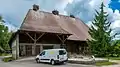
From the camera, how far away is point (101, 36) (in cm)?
3909

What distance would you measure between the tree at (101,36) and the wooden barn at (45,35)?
4.51m

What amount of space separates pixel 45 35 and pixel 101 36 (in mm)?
10053

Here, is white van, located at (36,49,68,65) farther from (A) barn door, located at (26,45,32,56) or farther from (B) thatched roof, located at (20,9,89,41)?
(A) barn door, located at (26,45,32,56)

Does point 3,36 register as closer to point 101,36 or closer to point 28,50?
point 28,50

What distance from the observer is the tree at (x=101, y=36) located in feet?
128

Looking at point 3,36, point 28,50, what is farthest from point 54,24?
point 3,36

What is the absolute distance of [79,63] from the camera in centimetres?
2752

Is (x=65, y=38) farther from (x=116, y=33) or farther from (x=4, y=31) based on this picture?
(x=4, y=31)

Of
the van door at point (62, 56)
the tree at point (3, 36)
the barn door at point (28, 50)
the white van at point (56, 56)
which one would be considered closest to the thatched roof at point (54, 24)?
the barn door at point (28, 50)

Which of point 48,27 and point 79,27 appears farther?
point 79,27

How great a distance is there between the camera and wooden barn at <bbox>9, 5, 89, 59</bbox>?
128 ft

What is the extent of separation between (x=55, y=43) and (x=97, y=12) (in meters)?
9.69

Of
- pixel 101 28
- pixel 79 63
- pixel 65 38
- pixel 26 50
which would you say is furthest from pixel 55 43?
pixel 79 63

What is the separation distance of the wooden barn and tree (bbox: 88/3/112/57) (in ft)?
14.8
